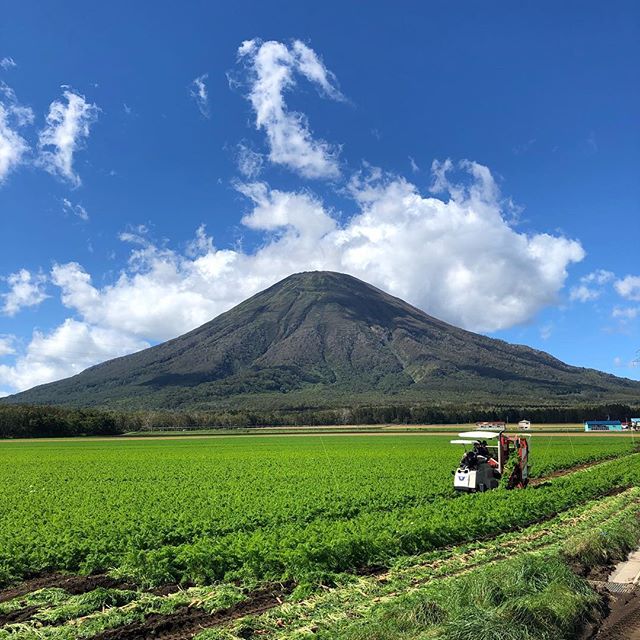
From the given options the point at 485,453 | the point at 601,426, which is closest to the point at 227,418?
the point at 601,426

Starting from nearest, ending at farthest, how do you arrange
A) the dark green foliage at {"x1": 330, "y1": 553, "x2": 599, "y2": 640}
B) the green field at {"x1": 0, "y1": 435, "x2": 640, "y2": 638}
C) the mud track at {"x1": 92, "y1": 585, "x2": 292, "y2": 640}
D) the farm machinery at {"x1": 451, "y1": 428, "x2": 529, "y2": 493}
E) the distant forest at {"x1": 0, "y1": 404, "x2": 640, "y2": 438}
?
the dark green foliage at {"x1": 330, "y1": 553, "x2": 599, "y2": 640} < the mud track at {"x1": 92, "y1": 585, "x2": 292, "y2": 640} < the green field at {"x1": 0, "y1": 435, "x2": 640, "y2": 638} < the farm machinery at {"x1": 451, "y1": 428, "x2": 529, "y2": 493} < the distant forest at {"x1": 0, "y1": 404, "x2": 640, "y2": 438}

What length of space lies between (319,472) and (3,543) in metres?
19.6

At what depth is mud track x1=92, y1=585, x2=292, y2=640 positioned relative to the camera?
8.38 meters

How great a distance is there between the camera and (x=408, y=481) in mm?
26062

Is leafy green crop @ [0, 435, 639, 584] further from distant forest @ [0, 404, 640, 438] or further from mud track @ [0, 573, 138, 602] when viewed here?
distant forest @ [0, 404, 640, 438]

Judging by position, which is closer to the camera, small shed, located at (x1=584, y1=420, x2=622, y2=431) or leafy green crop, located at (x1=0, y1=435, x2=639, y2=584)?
leafy green crop, located at (x1=0, y1=435, x2=639, y2=584)

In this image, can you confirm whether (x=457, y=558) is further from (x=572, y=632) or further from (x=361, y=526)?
(x=572, y=632)

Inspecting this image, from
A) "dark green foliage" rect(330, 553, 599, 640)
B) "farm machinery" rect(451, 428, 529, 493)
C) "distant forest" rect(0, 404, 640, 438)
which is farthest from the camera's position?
"distant forest" rect(0, 404, 640, 438)

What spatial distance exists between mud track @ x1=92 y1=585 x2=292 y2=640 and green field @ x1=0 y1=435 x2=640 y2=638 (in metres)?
0.24

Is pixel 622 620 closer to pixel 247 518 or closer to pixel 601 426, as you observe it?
pixel 247 518

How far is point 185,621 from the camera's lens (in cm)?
894

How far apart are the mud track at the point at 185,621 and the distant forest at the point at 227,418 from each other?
103024mm

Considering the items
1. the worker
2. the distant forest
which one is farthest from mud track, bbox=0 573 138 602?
the distant forest

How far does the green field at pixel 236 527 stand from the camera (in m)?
10.8
